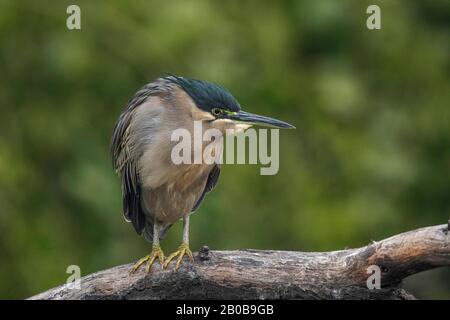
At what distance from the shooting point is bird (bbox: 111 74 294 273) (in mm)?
5086

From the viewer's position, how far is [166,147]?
17.1 feet

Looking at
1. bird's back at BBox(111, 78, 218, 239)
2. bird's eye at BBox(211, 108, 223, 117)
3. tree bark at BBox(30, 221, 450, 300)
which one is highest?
bird's eye at BBox(211, 108, 223, 117)

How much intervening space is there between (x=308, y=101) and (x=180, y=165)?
107 inches

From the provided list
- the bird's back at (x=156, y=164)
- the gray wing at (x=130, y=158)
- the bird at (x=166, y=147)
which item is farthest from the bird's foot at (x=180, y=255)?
the gray wing at (x=130, y=158)

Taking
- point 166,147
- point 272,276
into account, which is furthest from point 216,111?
point 272,276

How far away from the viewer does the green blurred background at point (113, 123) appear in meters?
7.12

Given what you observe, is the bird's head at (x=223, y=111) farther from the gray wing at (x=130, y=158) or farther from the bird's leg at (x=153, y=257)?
the bird's leg at (x=153, y=257)

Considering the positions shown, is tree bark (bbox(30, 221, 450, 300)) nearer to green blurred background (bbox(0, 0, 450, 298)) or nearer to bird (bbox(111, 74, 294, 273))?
bird (bbox(111, 74, 294, 273))

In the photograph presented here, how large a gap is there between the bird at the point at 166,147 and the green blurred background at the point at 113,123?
162 centimetres

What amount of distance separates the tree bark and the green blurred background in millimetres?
2166

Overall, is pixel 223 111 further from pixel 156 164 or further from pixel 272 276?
pixel 272 276

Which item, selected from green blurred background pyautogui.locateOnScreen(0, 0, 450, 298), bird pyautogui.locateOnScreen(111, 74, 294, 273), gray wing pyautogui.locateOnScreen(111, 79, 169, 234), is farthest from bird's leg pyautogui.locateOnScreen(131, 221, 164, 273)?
green blurred background pyautogui.locateOnScreen(0, 0, 450, 298)
